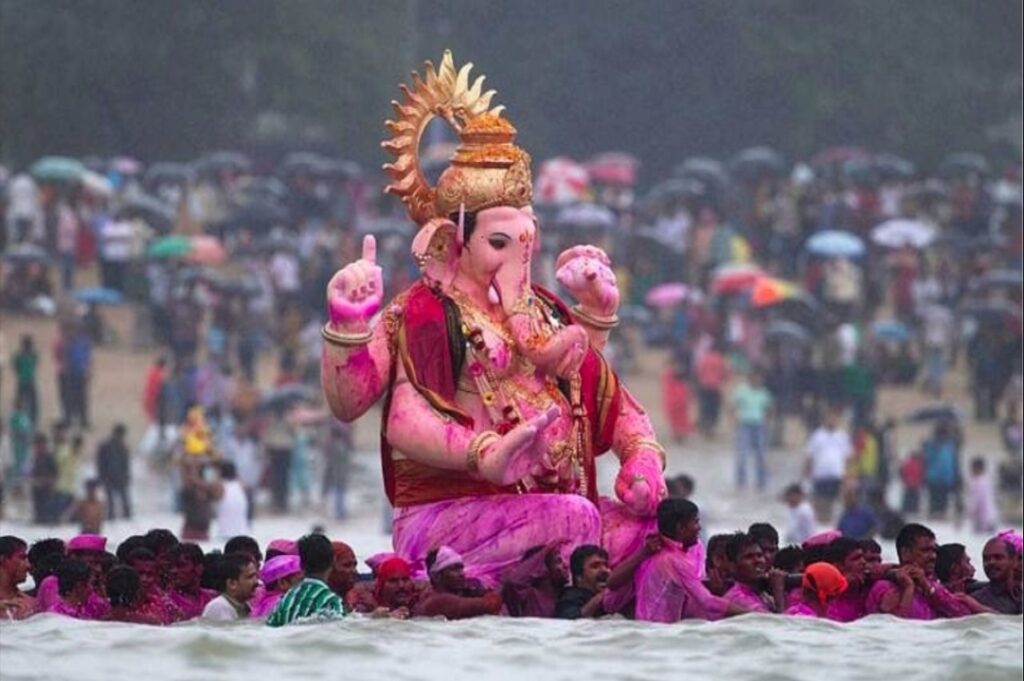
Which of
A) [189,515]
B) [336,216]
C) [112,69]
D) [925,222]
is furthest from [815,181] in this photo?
[189,515]

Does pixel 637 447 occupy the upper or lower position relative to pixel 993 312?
lower

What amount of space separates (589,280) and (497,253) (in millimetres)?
509

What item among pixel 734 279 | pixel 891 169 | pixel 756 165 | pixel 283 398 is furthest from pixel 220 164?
pixel 283 398

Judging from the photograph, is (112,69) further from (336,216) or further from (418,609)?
(418,609)

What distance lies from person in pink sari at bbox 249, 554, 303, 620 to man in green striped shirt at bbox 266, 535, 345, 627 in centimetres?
35

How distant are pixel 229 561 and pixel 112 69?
25.5 meters

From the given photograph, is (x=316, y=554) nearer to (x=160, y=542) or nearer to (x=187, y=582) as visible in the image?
(x=187, y=582)

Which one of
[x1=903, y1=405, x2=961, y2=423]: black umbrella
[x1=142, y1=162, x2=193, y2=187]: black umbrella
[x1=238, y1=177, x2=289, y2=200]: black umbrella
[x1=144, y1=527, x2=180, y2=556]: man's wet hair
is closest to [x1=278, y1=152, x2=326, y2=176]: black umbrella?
[x1=238, y1=177, x2=289, y2=200]: black umbrella

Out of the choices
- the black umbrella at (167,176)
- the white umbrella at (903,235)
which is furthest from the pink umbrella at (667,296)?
the black umbrella at (167,176)

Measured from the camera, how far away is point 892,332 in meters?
39.3

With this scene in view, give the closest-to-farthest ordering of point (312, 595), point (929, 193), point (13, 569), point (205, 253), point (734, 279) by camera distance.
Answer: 1. point (312, 595)
2. point (13, 569)
3. point (734, 279)
4. point (205, 253)
5. point (929, 193)

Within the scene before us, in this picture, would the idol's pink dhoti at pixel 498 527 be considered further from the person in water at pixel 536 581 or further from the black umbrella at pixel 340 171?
the black umbrella at pixel 340 171

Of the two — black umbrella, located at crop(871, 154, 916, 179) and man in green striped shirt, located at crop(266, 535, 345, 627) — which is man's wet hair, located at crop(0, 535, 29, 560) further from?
black umbrella, located at crop(871, 154, 916, 179)

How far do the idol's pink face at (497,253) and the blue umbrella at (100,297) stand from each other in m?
23.5
